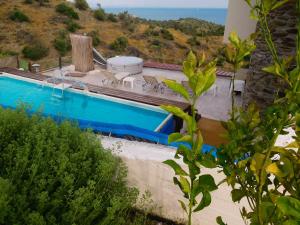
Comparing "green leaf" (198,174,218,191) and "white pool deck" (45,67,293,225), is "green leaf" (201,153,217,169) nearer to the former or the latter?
"green leaf" (198,174,218,191)

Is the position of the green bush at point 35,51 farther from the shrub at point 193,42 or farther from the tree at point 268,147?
the tree at point 268,147

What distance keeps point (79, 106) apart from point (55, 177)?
16.5 feet

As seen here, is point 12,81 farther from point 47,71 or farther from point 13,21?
point 13,21

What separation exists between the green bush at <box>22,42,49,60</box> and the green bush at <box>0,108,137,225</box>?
18007 mm

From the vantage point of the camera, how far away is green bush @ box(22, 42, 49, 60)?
64.4 feet

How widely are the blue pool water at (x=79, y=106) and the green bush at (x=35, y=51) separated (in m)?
12.4

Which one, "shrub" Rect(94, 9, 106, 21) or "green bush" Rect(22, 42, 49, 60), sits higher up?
"shrub" Rect(94, 9, 106, 21)

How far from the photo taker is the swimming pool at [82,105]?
260 inches

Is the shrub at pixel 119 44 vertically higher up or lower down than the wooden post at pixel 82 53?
lower down

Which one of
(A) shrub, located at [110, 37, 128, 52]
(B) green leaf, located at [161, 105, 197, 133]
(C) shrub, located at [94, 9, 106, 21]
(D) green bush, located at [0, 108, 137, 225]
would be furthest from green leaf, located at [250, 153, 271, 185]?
(C) shrub, located at [94, 9, 106, 21]

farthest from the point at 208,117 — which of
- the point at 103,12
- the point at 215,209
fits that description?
the point at 103,12

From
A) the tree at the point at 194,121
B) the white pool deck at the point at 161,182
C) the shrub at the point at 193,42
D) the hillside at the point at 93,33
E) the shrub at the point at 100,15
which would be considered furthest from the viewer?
the shrub at the point at 100,15

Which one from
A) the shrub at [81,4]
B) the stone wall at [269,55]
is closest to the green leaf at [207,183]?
the stone wall at [269,55]

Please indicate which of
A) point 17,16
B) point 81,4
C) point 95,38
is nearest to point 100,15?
point 81,4
